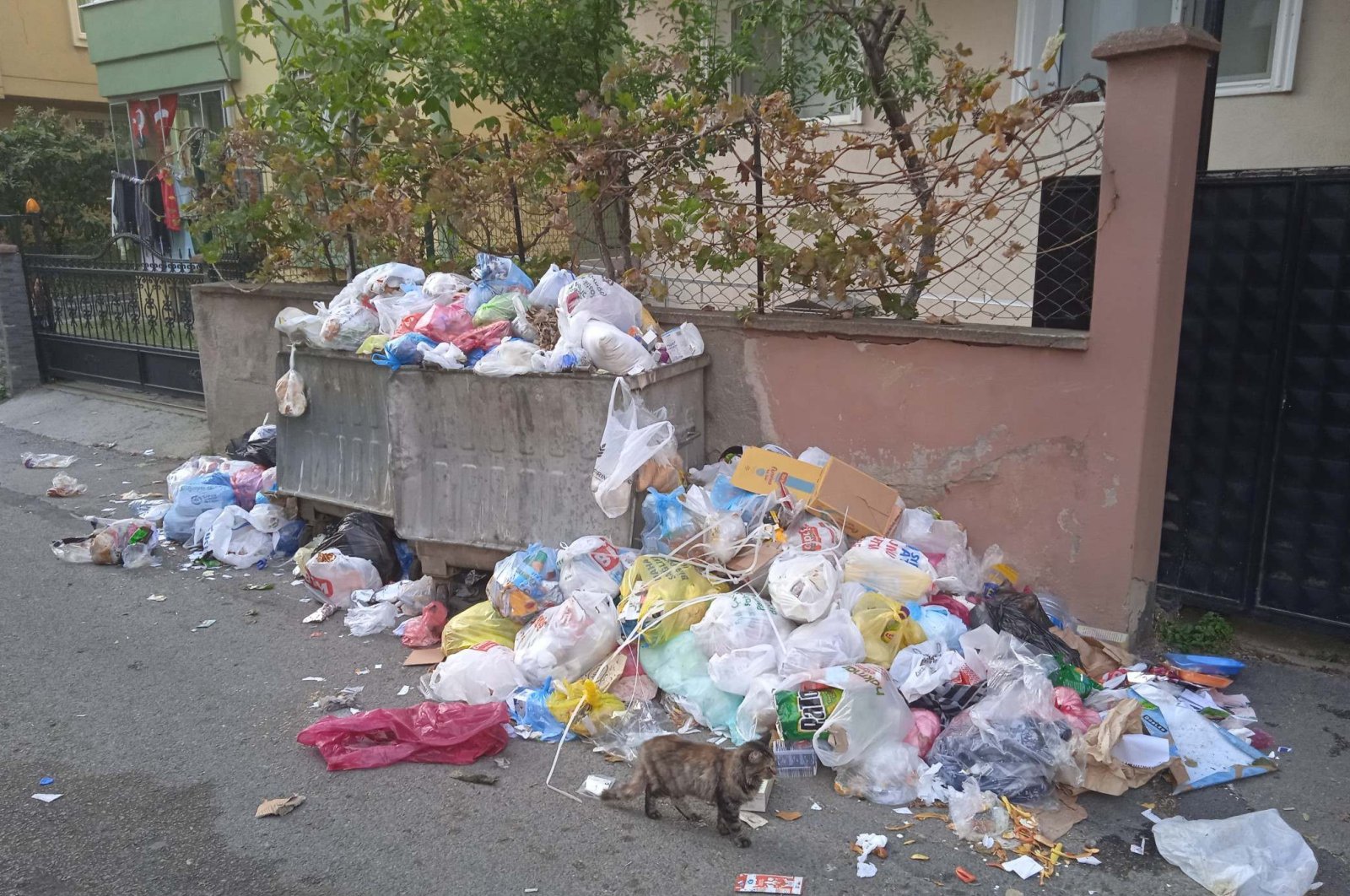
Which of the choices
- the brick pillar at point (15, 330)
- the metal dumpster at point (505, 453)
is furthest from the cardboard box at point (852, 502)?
the brick pillar at point (15, 330)

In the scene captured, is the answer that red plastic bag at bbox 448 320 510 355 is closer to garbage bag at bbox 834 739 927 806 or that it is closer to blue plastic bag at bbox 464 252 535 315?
blue plastic bag at bbox 464 252 535 315

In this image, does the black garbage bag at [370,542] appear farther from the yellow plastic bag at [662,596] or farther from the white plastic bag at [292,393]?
the yellow plastic bag at [662,596]

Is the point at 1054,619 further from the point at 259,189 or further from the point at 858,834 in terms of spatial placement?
the point at 259,189

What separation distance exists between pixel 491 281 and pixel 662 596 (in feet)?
7.02

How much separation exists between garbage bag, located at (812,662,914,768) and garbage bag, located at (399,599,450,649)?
1943mm

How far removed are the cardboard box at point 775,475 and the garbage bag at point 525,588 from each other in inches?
37.0

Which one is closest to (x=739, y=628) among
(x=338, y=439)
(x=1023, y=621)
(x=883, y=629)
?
(x=883, y=629)

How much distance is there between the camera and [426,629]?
15.2ft

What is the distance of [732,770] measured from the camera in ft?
9.90

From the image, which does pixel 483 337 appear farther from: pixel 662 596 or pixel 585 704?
pixel 585 704

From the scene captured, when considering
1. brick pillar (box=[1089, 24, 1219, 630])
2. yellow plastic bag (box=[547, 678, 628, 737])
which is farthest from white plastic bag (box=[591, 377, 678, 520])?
brick pillar (box=[1089, 24, 1219, 630])

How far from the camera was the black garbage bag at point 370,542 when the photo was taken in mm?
5234

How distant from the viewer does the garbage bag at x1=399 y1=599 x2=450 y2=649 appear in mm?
4598

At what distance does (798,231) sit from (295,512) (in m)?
3.39
